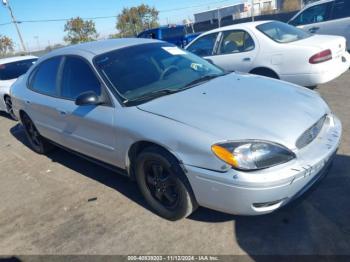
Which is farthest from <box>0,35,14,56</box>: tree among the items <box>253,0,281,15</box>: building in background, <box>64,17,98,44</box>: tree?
<box>253,0,281,15</box>: building in background

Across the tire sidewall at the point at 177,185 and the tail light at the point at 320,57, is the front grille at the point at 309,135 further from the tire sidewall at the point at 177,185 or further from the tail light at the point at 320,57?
the tail light at the point at 320,57

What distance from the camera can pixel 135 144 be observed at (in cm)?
306

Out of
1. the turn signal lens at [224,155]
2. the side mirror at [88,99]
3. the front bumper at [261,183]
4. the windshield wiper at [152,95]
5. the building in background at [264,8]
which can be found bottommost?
the building in background at [264,8]

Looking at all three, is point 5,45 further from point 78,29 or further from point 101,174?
point 101,174

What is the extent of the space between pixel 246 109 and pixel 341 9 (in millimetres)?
7395

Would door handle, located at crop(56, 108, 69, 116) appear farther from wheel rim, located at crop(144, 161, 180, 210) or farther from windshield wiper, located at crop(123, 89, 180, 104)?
wheel rim, located at crop(144, 161, 180, 210)

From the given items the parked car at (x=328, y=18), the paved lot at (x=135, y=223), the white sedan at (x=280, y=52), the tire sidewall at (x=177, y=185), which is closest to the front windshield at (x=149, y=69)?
the tire sidewall at (x=177, y=185)

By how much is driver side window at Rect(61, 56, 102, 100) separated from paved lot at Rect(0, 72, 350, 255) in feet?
3.89

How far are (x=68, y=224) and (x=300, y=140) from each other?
95.7 inches

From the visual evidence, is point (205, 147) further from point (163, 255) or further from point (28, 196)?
point (28, 196)

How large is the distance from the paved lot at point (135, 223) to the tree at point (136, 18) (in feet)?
139

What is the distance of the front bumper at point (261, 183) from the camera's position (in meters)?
2.38

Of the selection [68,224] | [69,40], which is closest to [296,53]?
[68,224]

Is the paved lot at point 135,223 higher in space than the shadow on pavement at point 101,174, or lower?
higher
